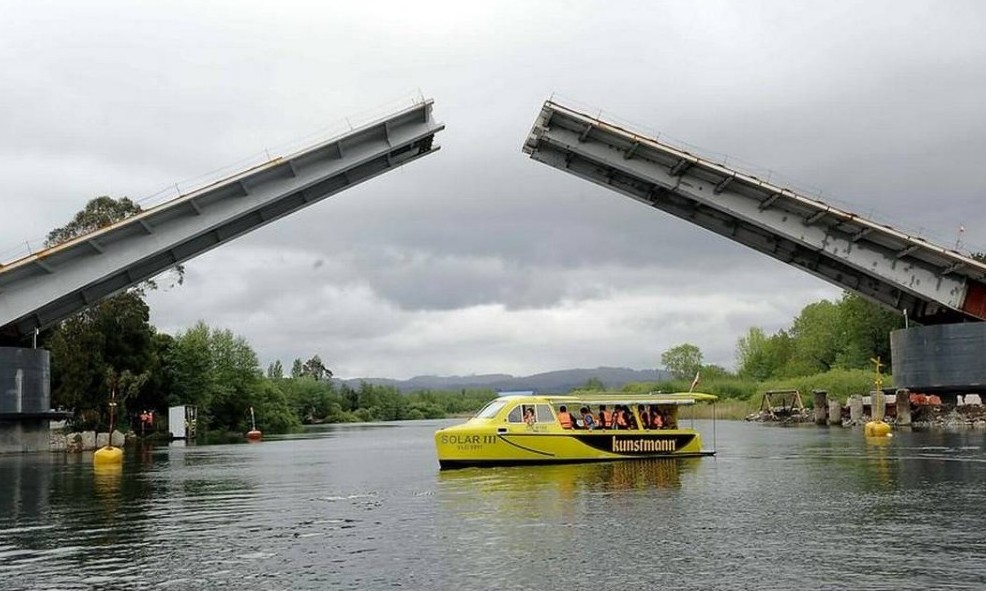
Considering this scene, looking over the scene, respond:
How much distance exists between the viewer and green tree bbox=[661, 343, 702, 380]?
11638 cm

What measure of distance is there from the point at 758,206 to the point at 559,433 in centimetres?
1284

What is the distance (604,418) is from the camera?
23.3 metres

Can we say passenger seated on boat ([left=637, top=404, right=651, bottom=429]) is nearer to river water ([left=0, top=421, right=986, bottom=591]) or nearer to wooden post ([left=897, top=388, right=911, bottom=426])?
river water ([left=0, top=421, right=986, bottom=591])

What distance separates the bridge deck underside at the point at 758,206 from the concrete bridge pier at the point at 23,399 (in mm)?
17953

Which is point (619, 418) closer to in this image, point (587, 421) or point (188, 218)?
point (587, 421)

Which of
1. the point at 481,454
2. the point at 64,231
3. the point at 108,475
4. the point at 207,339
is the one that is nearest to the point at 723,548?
the point at 481,454

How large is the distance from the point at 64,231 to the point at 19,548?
42655 millimetres

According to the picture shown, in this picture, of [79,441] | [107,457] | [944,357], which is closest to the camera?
[107,457]

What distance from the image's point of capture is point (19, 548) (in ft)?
39.1

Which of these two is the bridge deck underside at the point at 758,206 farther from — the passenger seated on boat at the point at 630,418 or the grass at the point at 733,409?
the grass at the point at 733,409

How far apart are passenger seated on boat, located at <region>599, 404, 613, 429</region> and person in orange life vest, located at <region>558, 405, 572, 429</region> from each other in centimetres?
74

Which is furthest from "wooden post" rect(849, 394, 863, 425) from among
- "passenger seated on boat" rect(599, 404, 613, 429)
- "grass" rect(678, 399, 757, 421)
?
"passenger seated on boat" rect(599, 404, 613, 429)

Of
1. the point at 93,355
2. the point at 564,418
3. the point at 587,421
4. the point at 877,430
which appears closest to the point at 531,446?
the point at 564,418

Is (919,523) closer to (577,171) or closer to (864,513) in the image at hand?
(864,513)
